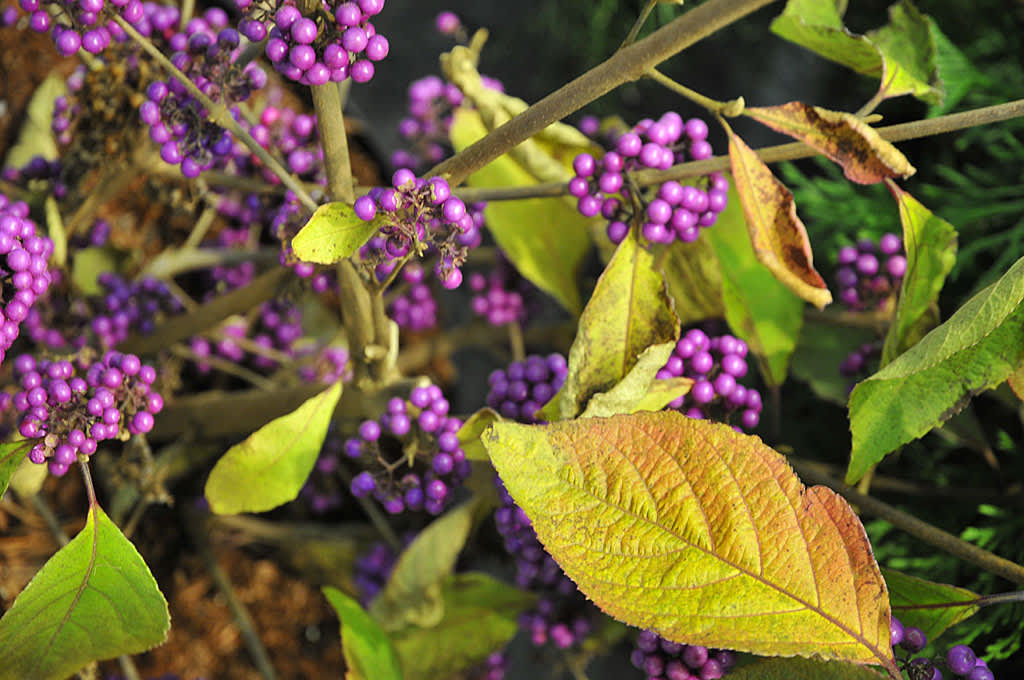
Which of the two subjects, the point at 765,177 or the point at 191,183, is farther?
the point at 191,183

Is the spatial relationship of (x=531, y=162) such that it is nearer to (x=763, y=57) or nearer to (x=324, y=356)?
(x=324, y=356)

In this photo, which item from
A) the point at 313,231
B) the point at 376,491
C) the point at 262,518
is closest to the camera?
the point at 313,231

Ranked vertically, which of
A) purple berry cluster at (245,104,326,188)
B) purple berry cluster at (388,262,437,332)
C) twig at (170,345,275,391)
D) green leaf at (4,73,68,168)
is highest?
purple berry cluster at (245,104,326,188)

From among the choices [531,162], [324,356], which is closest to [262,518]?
[324,356]

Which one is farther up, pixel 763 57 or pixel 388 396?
pixel 763 57

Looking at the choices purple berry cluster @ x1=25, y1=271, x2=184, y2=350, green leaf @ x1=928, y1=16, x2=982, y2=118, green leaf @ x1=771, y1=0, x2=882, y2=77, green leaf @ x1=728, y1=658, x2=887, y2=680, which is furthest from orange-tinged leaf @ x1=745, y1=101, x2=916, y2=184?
purple berry cluster @ x1=25, y1=271, x2=184, y2=350

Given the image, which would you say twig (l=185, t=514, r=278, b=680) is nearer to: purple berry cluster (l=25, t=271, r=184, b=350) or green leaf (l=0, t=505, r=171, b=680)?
purple berry cluster (l=25, t=271, r=184, b=350)

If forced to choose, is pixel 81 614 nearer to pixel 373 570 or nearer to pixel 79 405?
pixel 79 405
